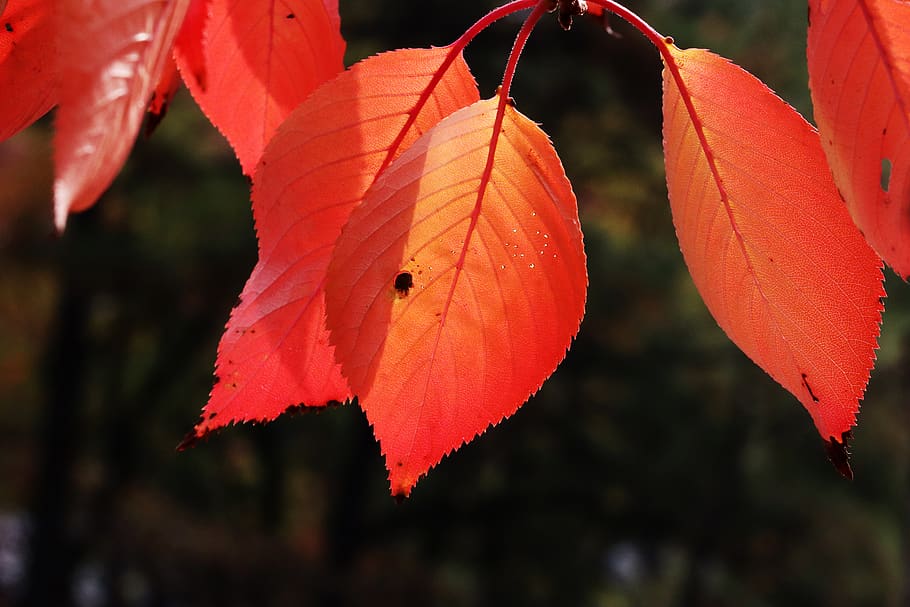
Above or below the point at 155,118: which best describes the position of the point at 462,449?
below

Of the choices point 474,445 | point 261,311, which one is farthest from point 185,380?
point 261,311

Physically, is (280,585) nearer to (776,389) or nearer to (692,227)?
(776,389)

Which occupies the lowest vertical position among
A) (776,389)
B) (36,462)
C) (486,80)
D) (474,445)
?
(36,462)

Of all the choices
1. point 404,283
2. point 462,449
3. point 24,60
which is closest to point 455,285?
point 404,283

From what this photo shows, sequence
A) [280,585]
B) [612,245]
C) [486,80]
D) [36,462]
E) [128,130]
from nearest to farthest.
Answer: [128,130]
[486,80]
[612,245]
[280,585]
[36,462]

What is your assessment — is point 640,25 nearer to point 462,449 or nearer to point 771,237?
Result: point 771,237

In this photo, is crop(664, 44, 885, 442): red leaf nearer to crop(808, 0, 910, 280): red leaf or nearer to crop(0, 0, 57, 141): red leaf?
crop(808, 0, 910, 280): red leaf
